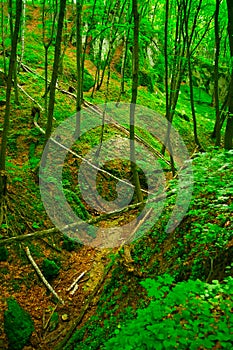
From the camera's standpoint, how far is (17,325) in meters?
4.61

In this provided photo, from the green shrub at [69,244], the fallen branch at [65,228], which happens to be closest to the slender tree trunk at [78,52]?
the fallen branch at [65,228]

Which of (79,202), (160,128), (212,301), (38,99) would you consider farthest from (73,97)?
(212,301)

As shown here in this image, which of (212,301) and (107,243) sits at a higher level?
(212,301)

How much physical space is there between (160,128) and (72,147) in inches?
209

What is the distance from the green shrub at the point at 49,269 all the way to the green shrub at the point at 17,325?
960mm

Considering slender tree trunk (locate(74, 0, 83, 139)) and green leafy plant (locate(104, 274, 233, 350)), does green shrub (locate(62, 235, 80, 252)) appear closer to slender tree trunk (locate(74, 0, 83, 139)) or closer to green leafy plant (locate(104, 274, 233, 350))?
slender tree trunk (locate(74, 0, 83, 139))

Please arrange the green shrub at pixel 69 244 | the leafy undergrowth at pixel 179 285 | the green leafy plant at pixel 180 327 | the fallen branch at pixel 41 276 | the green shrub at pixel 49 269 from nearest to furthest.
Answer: the green leafy plant at pixel 180 327 < the leafy undergrowth at pixel 179 285 < the fallen branch at pixel 41 276 < the green shrub at pixel 49 269 < the green shrub at pixel 69 244

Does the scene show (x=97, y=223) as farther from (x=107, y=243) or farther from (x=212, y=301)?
(x=212, y=301)

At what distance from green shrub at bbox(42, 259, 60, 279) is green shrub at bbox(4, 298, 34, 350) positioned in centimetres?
96

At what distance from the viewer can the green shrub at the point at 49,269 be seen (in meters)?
5.81

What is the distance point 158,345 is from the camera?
7.09 ft

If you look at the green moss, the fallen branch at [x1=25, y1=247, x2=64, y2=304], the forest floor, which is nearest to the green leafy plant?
the forest floor

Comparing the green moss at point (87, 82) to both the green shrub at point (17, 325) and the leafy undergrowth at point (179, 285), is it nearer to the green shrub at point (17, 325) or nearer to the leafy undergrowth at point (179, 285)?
the leafy undergrowth at point (179, 285)

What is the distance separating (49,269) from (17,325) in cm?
134
